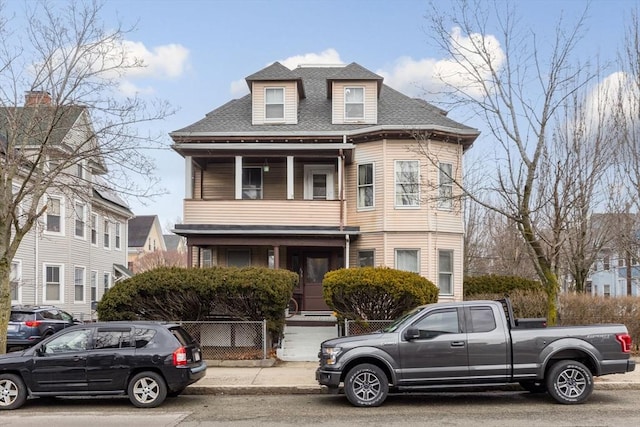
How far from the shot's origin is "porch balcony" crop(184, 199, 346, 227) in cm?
2017

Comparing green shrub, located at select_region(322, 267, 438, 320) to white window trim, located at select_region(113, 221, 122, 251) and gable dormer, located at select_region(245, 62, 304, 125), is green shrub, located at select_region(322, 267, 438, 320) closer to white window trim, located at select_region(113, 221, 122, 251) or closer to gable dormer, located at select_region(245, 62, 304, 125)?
gable dormer, located at select_region(245, 62, 304, 125)

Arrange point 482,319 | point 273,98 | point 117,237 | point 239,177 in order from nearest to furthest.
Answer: point 482,319
point 239,177
point 273,98
point 117,237

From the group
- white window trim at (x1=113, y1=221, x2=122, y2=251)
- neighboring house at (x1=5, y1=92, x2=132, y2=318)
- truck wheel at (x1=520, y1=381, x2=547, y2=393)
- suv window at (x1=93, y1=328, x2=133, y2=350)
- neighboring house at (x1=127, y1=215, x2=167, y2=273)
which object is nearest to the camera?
suv window at (x1=93, y1=328, x2=133, y2=350)

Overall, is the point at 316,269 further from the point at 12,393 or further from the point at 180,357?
the point at 12,393

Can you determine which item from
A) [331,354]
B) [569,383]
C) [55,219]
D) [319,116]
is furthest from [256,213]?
[569,383]

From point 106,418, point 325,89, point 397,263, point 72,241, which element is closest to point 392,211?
point 397,263

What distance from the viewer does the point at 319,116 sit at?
22688mm

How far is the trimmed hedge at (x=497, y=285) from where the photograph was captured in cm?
2075

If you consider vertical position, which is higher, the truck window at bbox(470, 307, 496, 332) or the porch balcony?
the porch balcony

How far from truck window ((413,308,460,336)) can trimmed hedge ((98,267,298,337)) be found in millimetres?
5480

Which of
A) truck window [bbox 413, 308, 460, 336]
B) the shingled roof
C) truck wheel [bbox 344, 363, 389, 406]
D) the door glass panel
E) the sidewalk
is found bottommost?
the sidewalk

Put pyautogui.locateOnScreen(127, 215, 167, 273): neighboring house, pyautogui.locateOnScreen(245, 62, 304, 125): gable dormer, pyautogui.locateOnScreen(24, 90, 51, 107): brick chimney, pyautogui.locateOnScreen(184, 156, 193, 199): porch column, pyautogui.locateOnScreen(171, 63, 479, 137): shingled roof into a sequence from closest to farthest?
pyautogui.locateOnScreen(24, 90, 51, 107): brick chimney → pyautogui.locateOnScreen(184, 156, 193, 199): porch column → pyautogui.locateOnScreen(171, 63, 479, 137): shingled roof → pyautogui.locateOnScreen(245, 62, 304, 125): gable dormer → pyautogui.locateOnScreen(127, 215, 167, 273): neighboring house

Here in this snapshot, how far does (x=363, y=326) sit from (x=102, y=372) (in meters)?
7.15

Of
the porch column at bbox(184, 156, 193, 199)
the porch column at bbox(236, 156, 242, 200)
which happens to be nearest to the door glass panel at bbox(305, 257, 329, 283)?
the porch column at bbox(236, 156, 242, 200)
